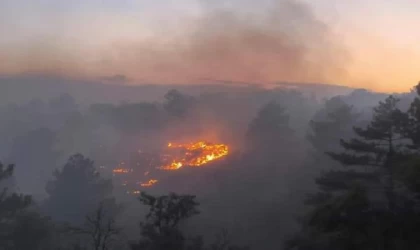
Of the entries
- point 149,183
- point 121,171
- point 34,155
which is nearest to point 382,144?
point 149,183

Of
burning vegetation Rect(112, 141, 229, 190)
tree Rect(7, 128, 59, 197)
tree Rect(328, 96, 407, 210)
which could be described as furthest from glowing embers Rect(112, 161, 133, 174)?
tree Rect(328, 96, 407, 210)

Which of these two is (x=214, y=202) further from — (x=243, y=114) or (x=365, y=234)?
(x=243, y=114)

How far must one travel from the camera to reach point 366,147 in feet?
75.3

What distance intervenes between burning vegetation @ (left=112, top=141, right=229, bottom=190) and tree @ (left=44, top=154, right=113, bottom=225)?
1212cm

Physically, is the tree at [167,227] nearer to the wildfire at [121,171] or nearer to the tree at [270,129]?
the tree at [270,129]

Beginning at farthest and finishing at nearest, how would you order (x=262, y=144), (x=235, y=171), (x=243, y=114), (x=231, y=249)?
(x=243, y=114) → (x=262, y=144) → (x=235, y=171) → (x=231, y=249)

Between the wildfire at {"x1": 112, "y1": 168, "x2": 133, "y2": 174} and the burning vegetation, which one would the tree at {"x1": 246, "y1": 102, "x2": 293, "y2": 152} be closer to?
the burning vegetation

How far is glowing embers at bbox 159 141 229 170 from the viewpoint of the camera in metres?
76.8

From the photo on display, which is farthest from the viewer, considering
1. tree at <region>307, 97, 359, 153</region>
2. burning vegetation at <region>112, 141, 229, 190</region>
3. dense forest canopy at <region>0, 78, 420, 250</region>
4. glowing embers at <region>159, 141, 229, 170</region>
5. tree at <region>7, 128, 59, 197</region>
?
tree at <region>7, 128, 59, 197</region>

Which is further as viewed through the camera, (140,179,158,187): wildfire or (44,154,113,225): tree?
(140,179,158,187): wildfire

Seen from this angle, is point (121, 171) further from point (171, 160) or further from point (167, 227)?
point (167, 227)

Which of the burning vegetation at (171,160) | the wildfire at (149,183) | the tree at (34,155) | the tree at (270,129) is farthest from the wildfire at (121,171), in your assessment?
the tree at (270,129)

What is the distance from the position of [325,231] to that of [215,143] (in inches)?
3074

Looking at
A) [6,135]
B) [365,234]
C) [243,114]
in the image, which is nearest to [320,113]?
[243,114]
